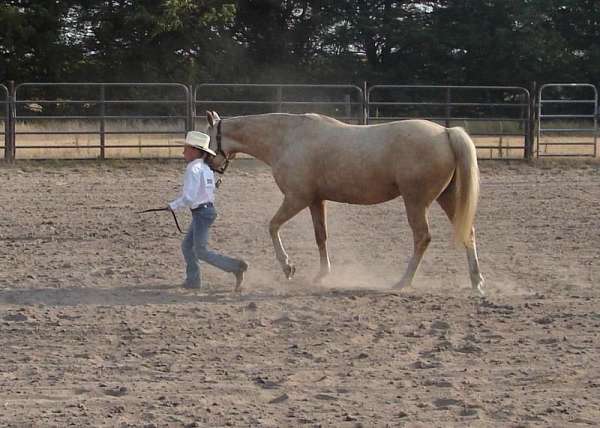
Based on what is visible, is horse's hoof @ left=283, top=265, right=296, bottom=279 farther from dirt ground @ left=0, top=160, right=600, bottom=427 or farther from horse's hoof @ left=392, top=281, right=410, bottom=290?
horse's hoof @ left=392, top=281, right=410, bottom=290

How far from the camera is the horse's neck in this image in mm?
8438

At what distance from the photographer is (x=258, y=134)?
27.9ft

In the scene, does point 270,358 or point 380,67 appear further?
point 380,67

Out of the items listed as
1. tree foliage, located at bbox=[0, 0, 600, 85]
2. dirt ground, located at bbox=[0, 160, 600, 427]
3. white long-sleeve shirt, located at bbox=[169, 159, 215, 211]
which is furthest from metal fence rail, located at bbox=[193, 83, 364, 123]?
white long-sleeve shirt, located at bbox=[169, 159, 215, 211]

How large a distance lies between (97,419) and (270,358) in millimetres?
1302

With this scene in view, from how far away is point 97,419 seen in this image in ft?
15.3

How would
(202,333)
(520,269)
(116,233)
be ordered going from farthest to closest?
(116,233) → (520,269) → (202,333)

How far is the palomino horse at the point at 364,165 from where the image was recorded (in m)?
7.79

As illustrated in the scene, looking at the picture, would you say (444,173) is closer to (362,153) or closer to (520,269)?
(362,153)

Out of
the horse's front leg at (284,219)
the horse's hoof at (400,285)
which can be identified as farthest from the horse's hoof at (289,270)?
the horse's hoof at (400,285)

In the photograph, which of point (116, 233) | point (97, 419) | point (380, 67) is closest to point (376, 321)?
point (97, 419)

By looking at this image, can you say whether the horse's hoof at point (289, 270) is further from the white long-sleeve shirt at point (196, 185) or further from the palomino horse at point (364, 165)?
the white long-sleeve shirt at point (196, 185)

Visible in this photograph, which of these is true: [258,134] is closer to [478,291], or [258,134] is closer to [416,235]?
[416,235]

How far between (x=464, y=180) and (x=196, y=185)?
2017 millimetres
